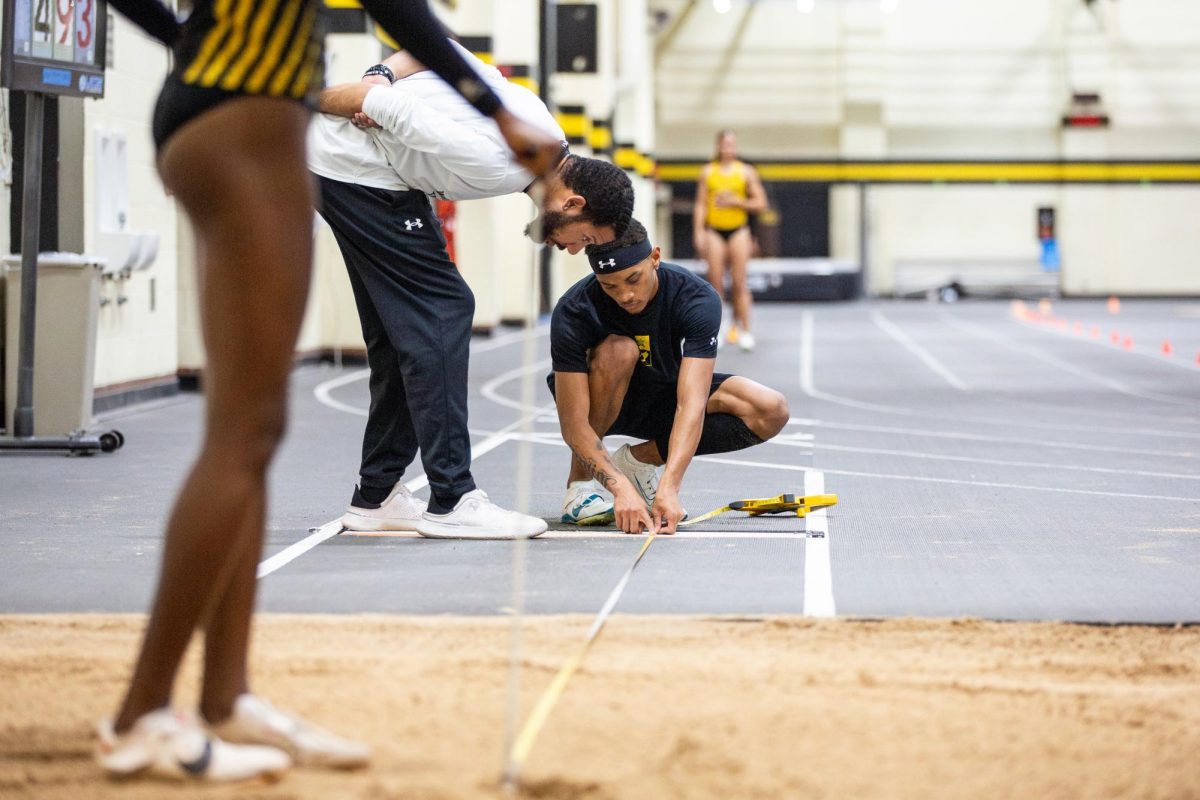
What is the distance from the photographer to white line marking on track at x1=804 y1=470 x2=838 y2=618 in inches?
147

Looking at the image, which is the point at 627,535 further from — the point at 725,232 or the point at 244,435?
the point at 725,232

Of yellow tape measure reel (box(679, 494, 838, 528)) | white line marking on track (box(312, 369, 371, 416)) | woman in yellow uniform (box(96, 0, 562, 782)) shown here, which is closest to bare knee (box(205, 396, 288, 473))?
woman in yellow uniform (box(96, 0, 562, 782))

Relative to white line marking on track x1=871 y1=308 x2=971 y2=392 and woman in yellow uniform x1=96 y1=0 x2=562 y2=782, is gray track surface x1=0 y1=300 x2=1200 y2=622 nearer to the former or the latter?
white line marking on track x1=871 y1=308 x2=971 y2=392

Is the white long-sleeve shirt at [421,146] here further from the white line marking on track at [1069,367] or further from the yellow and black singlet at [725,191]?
the yellow and black singlet at [725,191]

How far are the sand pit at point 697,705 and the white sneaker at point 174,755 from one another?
0.03 meters

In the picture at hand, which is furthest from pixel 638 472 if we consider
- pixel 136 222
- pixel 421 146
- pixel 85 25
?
pixel 136 222

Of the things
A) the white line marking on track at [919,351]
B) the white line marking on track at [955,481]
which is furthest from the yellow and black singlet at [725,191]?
the white line marking on track at [955,481]

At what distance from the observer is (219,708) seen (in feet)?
7.96

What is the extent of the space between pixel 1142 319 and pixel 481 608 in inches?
803

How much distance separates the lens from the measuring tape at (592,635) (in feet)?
8.00

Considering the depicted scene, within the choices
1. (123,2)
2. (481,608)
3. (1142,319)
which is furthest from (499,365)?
(1142,319)

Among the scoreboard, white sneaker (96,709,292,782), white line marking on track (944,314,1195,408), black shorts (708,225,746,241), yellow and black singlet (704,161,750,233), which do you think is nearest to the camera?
white sneaker (96,709,292,782)

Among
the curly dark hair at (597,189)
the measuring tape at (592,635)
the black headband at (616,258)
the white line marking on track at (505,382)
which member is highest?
the curly dark hair at (597,189)

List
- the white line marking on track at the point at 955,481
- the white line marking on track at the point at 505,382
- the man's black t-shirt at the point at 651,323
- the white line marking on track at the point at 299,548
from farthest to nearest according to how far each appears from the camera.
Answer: the white line marking on track at the point at 505,382 → the white line marking on track at the point at 955,481 → the man's black t-shirt at the point at 651,323 → the white line marking on track at the point at 299,548
